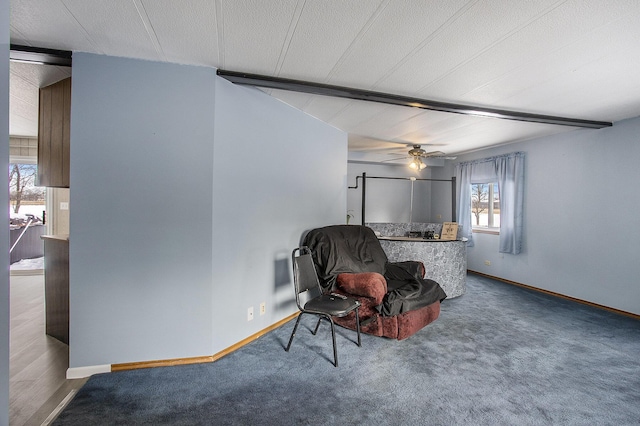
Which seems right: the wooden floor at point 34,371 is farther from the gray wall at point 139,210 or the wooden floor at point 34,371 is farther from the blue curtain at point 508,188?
the blue curtain at point 508,188

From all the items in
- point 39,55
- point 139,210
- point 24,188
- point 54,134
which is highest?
point 39,55

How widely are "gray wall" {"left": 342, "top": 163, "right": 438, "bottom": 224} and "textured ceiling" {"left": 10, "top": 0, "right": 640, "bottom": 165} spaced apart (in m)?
3.56

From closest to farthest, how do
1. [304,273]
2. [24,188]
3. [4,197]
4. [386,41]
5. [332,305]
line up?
[4,197] → [386,41] → [332,305] → [304,273] → [24,188]

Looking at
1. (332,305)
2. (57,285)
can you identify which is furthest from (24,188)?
(332,305)

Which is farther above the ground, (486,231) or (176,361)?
(486,231)

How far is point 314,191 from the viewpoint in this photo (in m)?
3.71

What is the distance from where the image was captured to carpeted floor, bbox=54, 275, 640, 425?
5.98 ft

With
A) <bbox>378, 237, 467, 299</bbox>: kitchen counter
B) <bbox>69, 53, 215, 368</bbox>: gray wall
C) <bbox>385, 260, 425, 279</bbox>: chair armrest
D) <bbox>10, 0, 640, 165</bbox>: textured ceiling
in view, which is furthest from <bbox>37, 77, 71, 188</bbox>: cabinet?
<bbox>378, 237, 467, 299</bbox>: kitchen counter

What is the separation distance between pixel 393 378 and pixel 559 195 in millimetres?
3875

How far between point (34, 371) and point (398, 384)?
2.66 meters

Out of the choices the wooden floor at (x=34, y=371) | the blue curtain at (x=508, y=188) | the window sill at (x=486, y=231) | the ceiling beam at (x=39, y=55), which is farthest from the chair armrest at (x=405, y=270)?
the ceiling beam at (x=39, y=55)

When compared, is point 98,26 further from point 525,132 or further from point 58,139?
point 525,132

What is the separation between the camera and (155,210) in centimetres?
230

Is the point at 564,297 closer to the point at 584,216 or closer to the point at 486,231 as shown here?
the point at 584,216
